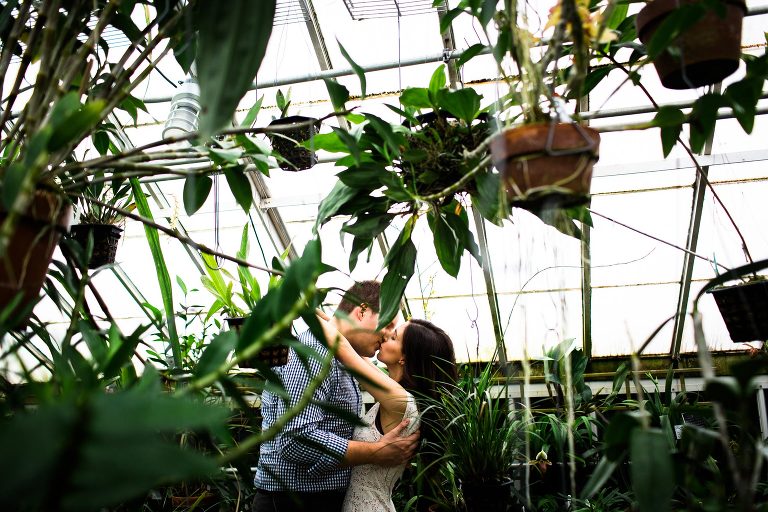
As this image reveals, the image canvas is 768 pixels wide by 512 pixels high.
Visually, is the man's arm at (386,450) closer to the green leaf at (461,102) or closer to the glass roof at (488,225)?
the green leaf at (461,102)

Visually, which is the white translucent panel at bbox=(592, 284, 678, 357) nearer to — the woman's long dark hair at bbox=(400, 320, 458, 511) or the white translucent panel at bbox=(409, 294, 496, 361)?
the white translucent panel at bbox=(409, 294, 496, 361)

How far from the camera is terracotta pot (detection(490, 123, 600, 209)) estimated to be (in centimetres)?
88

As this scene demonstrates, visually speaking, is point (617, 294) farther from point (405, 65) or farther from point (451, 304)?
point (405, 65)

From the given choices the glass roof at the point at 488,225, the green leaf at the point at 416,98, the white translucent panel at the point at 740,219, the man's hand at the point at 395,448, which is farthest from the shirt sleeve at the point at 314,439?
the white translucent panel at the point at 740,219

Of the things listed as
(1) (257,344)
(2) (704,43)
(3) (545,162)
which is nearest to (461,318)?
(2) (704,43)

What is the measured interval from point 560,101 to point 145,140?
159 inches

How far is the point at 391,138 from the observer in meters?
1.04

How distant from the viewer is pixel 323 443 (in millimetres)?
1745

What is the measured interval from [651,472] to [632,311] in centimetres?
431

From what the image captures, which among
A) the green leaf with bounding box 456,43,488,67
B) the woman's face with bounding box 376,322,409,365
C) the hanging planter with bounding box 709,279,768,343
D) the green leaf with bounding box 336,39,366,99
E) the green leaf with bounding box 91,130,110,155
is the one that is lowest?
the woman's face with bounding box 376,322,409,365

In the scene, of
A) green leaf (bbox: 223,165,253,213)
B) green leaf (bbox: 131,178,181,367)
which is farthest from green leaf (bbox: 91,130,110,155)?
green leaf (bbox: 223,165,253,213)

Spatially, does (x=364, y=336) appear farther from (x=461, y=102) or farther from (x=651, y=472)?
(x=651, y=472)

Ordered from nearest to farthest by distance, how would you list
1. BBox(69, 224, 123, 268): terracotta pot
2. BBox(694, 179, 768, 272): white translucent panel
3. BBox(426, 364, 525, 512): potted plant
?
BBox(426, 364, 525, 512): potted plant → BBox(69, 224, 123, 268): terracotta pot → BBox(694, 179, 768, 272): white translucent panel

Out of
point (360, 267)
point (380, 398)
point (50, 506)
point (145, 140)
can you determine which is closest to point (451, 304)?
point (360, 267)
